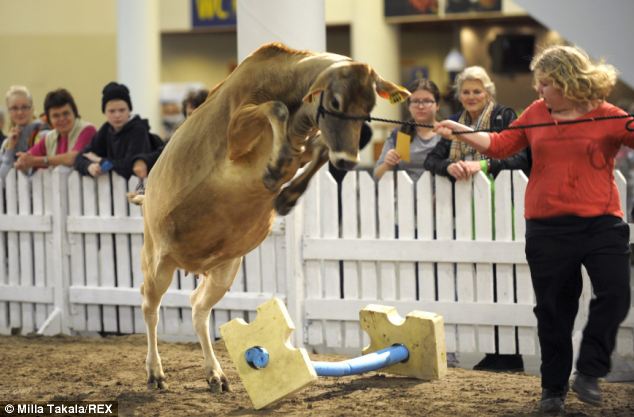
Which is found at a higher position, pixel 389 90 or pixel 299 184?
pixel 389 90

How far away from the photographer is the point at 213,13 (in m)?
22.3

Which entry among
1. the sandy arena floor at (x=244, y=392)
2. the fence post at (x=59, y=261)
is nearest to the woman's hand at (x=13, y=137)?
the fence post at (x=59, y=261)

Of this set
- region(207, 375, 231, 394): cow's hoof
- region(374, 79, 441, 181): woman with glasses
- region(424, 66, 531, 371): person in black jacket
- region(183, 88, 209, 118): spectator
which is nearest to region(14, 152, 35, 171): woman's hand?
region(183, 88, 209, 118): spectator

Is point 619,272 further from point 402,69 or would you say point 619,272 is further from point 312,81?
point 402,69

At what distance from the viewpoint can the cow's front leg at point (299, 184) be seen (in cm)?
556

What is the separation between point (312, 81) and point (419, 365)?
8.07 ft

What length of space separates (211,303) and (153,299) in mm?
401

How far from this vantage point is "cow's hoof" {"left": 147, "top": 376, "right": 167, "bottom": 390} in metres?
6.91

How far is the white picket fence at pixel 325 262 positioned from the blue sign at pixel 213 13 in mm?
12849

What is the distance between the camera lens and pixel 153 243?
22.4ft

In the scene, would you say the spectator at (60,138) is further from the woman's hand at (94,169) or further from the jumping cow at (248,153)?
the jumping cow at (248,153)

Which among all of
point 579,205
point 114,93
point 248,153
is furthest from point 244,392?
point 114,93

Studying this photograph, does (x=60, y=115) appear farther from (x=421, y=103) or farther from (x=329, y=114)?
(x=329, y=114)

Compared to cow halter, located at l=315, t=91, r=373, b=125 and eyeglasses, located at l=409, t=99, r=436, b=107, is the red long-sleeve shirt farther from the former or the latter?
eyeglasses, located at l=409, t=99, r=436, b=107
